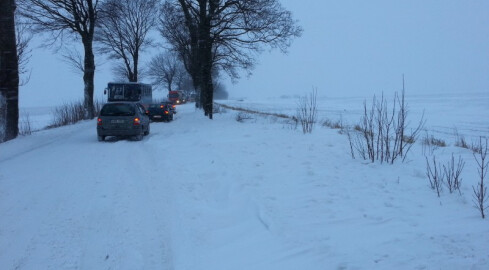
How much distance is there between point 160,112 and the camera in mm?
26766

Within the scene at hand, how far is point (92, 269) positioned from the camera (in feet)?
13.8

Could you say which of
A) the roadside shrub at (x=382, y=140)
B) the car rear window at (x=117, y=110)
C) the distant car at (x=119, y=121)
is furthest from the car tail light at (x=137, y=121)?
the roadside shrub at (x=382, y=140)

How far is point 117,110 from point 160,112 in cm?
1139

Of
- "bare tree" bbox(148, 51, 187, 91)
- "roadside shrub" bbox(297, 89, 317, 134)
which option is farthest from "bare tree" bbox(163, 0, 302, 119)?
"bare tree" bbox(148, 51, 187, 91)

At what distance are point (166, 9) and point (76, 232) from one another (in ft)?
59.9

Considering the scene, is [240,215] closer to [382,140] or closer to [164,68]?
[382,140]

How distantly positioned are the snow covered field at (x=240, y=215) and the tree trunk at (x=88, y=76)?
16.9 meters

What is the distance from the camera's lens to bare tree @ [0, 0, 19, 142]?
14.2 m

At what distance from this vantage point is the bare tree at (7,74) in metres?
14.2

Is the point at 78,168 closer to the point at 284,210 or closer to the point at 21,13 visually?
the point at 284,210

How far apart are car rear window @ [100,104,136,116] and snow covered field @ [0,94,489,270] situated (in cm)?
565

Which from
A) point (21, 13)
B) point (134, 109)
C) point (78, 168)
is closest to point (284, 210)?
point (78, 168)

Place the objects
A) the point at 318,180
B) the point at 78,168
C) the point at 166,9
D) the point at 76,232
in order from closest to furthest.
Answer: the point at 76,232
the point at 318,180
the point at 78,168
the point at 166,9

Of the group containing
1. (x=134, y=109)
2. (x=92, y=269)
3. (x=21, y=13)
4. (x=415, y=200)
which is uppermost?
(x=21, y=13)
